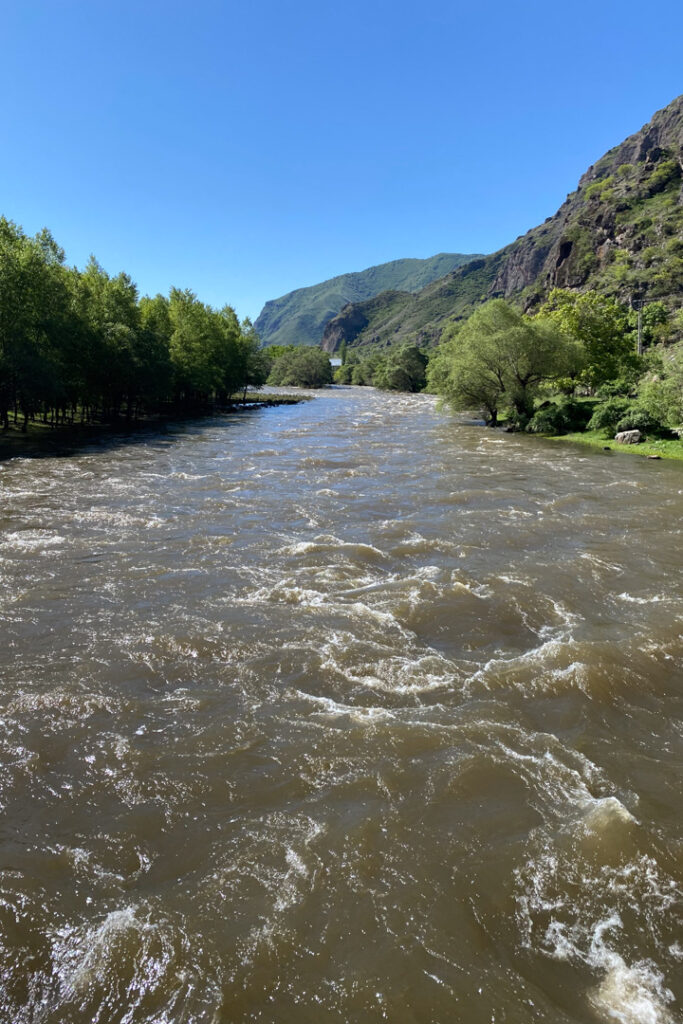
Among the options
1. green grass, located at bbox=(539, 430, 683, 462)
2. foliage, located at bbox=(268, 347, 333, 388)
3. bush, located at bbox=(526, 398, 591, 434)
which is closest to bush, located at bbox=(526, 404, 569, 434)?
bush, located at bbox=(526, 398, 591, 434)

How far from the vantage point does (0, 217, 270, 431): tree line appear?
3828cm

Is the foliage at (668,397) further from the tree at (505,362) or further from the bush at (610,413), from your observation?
the tree at (505,362)

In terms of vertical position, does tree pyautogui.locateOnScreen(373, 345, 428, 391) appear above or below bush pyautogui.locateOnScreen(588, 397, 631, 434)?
above

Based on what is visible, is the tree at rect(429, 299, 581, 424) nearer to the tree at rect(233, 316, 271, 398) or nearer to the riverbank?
the riverbank

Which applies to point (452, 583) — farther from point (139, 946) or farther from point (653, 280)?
point (653, 280)

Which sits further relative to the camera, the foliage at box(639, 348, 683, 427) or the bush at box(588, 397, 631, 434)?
the bush at box(588, 397, 631, 434)

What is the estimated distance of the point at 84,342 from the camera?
4462cm

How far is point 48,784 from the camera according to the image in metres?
6.95

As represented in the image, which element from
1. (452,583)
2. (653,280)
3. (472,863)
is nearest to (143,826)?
(472,863)

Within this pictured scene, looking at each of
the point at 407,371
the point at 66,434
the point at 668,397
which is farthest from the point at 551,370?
the point at 407,371

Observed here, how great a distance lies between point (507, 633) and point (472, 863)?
5.78 meters

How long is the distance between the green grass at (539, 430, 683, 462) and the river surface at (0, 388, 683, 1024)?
19.9 meters

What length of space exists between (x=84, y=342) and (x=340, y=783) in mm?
47670

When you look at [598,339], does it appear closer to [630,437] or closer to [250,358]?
[630,437]
